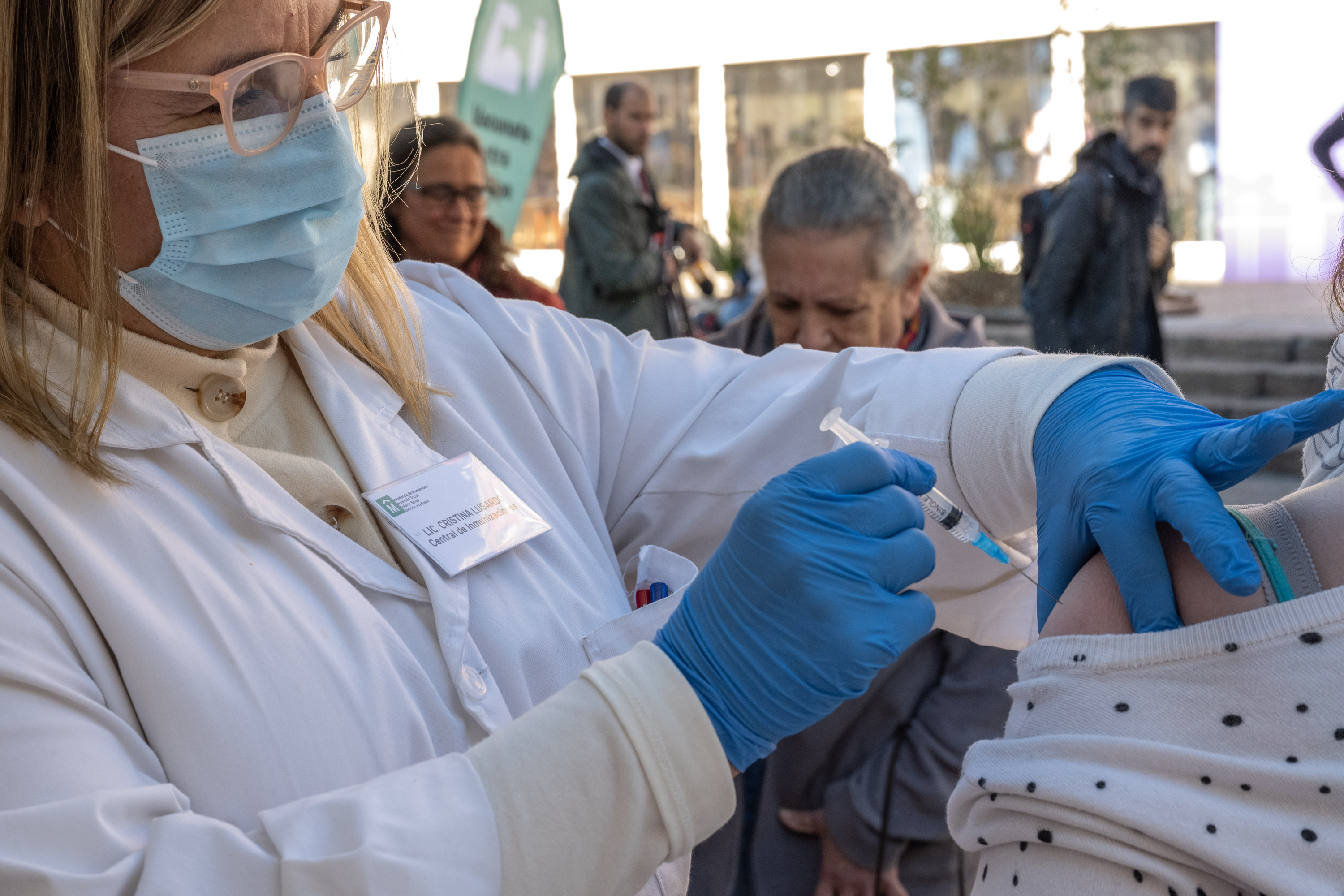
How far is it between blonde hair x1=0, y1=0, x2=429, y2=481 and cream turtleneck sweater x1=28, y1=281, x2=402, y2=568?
5cm

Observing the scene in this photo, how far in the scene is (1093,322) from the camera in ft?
14.4

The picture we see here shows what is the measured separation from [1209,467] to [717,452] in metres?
0.60

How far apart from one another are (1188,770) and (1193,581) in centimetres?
20

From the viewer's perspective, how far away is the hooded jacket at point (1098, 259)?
4246 mm

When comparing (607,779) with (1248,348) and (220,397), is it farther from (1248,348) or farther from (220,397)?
(1248,348)

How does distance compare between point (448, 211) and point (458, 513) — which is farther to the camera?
point (448, 211)

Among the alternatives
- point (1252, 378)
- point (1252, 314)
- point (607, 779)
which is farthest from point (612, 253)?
point (1252, 314)

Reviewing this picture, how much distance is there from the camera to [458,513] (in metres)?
1.25

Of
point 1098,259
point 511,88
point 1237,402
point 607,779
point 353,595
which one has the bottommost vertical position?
point 1237,402

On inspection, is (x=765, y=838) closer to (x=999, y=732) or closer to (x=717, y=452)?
(x=999, y=732)

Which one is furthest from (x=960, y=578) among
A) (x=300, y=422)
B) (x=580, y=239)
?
(x=580, y=239)

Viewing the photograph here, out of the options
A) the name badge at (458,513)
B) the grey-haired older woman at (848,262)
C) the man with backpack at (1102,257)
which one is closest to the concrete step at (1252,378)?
the man with backpack at (1102,257)

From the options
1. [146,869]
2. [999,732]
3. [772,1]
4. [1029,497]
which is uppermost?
[772,1]

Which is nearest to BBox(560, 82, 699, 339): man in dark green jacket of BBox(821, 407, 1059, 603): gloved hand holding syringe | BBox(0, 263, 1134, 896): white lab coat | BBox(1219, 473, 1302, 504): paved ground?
BBox(1219, 473, 1302, 504): paved ground
